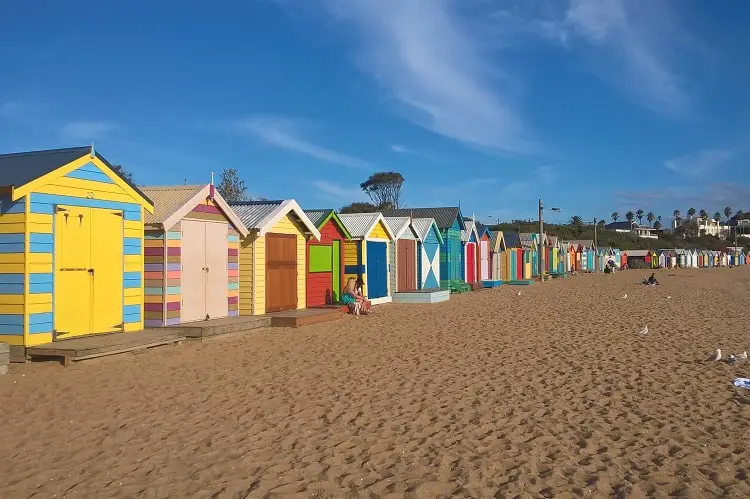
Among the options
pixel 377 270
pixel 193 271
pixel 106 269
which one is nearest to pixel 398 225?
pixel 377 270

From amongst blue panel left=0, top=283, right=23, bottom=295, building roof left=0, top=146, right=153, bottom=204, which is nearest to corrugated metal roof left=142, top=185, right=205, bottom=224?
building roof left=0, top=146, right=153, bottom=204

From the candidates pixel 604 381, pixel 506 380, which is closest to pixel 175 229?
pixel 506 380

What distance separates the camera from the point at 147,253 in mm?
11938

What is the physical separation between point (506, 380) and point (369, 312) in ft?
31.0

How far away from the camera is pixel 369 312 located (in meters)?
17.8

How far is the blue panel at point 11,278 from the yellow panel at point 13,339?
31.7 inches

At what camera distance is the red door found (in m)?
31.3

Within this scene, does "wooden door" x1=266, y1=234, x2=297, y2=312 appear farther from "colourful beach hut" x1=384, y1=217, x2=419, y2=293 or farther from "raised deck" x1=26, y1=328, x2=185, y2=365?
"colourful beach hut" x1=384, y1=217, x2=419, y2=293

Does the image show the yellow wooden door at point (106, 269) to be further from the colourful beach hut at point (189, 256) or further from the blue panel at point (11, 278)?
the blue panel at point (11, 278)

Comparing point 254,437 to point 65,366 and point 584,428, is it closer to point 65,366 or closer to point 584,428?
point 584,428

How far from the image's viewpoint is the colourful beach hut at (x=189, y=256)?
11.9 meters

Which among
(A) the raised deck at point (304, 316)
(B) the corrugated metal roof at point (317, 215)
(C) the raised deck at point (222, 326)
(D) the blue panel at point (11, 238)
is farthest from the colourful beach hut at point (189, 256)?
(B) the corrugated metal roof at point (317, 215)

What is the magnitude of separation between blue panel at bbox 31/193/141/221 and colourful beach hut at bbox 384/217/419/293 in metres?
12.3

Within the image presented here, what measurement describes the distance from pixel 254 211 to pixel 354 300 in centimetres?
396
